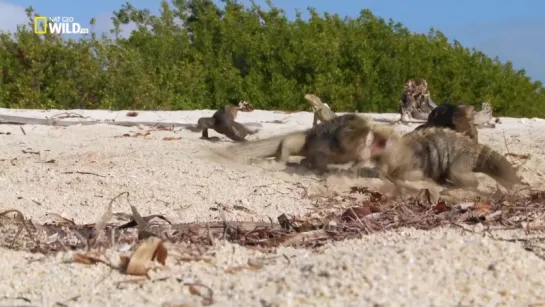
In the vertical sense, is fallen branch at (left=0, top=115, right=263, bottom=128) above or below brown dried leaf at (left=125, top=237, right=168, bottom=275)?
below

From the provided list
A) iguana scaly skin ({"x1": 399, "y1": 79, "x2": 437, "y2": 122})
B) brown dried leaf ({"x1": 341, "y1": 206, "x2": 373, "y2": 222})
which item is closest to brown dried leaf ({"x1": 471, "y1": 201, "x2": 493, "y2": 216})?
brown dried leaf ({"x1": 341, "y1": 206, "x2": 373, "y2": 222})

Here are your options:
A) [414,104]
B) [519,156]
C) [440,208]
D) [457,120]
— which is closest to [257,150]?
[457,120]

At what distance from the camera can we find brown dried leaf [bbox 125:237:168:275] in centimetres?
261

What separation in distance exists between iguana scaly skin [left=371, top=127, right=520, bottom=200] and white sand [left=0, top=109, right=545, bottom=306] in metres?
0.19

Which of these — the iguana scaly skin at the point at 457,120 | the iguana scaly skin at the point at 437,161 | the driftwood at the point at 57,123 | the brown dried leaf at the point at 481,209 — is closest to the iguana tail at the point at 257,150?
the iguana scaly skin at the point at 437,161

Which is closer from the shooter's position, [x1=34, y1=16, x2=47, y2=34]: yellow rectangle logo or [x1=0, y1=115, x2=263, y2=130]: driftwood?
[x1=0, y1=115, x2=263, y2=130]: driftwood

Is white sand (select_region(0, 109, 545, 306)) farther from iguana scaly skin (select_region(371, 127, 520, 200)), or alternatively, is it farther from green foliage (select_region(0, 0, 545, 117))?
green foliage (select_region(0, 0, 545, 117))

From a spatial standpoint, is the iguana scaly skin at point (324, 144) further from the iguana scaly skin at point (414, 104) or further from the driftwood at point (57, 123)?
the iguana scaly skin at point (414, 104)

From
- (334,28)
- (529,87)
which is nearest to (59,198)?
(334,28)

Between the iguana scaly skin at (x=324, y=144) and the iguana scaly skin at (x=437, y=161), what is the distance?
118 mm

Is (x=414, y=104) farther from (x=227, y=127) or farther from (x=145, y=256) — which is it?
(x=145, y=256)

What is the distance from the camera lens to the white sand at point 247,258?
2.28 meters

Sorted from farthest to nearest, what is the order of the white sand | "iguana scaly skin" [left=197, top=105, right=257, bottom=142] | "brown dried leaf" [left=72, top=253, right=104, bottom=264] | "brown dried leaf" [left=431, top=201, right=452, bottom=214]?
1. "iguana scaly skin" [left=197, top=105, right=257, bottom=142]
2. "brown dried leaf" [left=431, top=201, right=452, bottom=214]
3. "brown dried leaf" [left=72, top=253, right=104, bottom=264]
4. the white sand

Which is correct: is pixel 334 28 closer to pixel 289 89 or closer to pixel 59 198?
pixel 289 89
